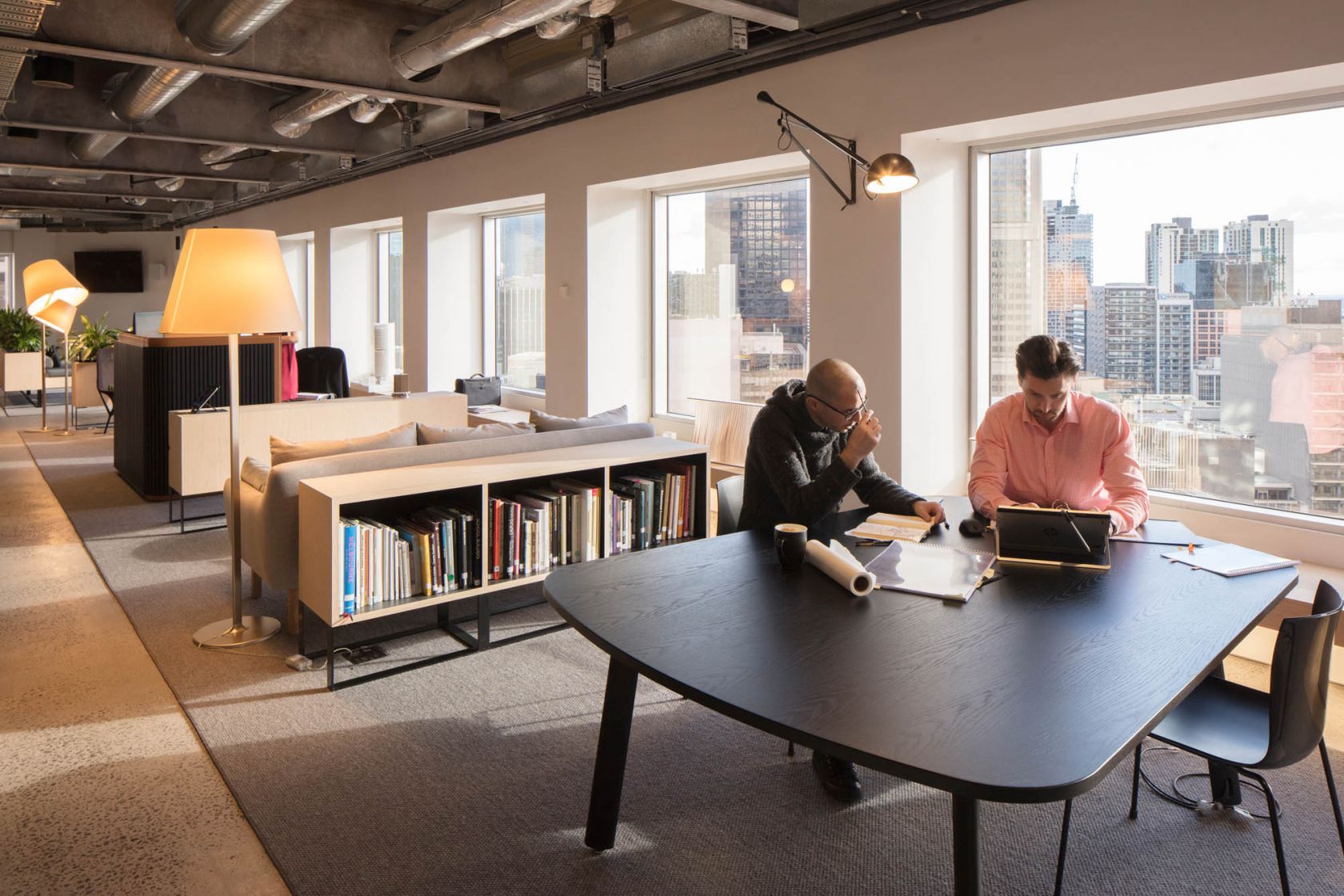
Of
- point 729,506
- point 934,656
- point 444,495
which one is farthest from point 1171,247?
point 444,495

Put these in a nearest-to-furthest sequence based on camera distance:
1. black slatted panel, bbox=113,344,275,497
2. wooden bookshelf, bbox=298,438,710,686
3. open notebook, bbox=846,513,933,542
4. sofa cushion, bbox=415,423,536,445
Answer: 1. open notebook, bbox=846,513,933,542
2. wooden bookshelf, bbox=298,438,710,686
3. sofa cushion, bbox=415,423,536,445
4. black slatted panel, bbox=113,344,275,497

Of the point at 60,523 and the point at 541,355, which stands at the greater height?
the point at 541,355

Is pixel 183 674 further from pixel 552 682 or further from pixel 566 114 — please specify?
pixel 566 114

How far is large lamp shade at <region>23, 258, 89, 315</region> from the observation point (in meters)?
9.39

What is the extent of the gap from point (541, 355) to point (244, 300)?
507cm

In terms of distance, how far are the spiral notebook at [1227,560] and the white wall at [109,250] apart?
1850cm

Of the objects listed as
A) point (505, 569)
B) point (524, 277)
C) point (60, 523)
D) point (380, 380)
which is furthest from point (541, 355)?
point (505, 569)

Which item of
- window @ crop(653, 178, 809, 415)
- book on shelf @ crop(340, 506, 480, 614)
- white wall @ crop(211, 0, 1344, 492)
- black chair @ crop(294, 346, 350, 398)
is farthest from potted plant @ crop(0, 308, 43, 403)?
book on shelf @ crop(340, 506, 480, 614)

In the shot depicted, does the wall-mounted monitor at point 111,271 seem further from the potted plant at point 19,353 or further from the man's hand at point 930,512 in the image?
the man's hand at point 930,512

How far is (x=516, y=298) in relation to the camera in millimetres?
9305

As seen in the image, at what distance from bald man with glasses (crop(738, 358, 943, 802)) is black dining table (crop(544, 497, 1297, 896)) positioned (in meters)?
0.29

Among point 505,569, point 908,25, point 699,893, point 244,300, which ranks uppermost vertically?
point 908,25

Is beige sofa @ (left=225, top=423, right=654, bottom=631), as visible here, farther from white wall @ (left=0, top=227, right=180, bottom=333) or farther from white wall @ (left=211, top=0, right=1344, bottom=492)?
white wall @ (left=0, top=227, right=180, bottom=333)

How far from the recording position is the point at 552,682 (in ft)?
12.5
